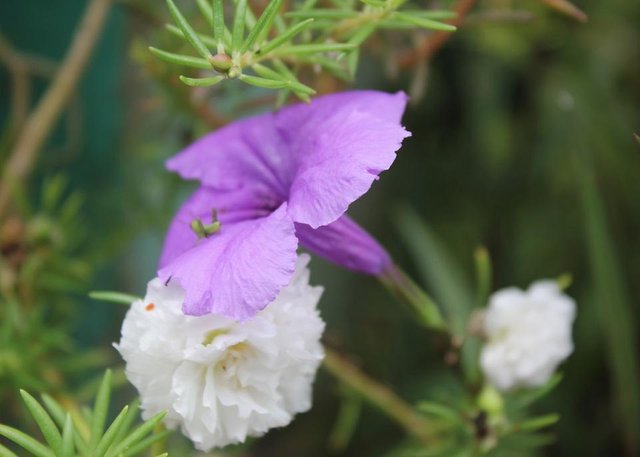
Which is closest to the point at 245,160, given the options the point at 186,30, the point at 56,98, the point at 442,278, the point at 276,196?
the point at 276,196

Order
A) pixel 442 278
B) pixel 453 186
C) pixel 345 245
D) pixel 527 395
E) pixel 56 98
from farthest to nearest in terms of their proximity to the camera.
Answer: pixel 453 186 → pixel 442 278 → pixel 56 98 → pixel 527 395 → pixel 345 245

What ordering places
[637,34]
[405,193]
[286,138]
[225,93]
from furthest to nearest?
[405,193], [637,34], [225,93], [286,138]

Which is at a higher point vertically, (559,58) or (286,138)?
(559,58)

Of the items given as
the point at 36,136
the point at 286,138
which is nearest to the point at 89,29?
the point at 36,136

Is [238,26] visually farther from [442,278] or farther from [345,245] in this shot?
[442,278]

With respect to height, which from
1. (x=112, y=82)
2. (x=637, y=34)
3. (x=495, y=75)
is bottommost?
(x=112, y=82)

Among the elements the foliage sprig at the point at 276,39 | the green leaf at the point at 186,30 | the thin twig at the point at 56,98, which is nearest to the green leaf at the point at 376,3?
the foliage sprig at the point at 276,39

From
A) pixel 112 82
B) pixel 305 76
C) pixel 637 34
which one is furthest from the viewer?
pixel 637 34

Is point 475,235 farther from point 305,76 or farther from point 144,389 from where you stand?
point 144,389

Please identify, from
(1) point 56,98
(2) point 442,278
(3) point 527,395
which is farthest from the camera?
(2) point 442,278
